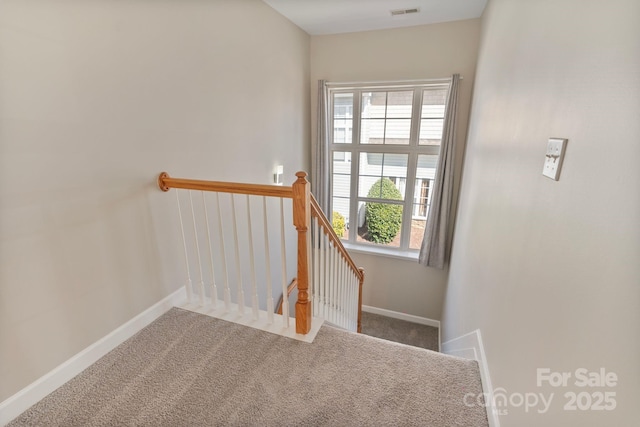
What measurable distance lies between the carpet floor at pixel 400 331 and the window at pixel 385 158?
1041 millimetres

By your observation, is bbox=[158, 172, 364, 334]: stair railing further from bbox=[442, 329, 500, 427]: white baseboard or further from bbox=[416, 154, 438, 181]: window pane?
bbox=[416, 154, 438, 181]: window pane

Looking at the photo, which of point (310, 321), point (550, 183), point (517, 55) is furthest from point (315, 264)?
point (517, 55)

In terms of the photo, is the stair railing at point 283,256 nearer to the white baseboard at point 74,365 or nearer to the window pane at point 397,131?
the white baseboard at point 74,365

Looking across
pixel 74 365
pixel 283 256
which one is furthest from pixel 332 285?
pixel 74 365

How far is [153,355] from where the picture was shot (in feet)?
5.39

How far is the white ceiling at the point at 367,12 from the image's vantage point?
9.32 ft

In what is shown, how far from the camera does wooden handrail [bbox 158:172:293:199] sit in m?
1.67

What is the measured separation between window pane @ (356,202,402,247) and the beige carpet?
260cm

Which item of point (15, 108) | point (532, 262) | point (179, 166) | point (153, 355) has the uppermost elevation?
point (15, 108)

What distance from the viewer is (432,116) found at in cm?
370

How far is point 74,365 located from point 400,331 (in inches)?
139

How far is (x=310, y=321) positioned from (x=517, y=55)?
186 centimetres

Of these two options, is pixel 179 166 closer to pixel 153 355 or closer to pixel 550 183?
pixel 153 355

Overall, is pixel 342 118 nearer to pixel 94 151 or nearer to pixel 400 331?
pixel 400 331
